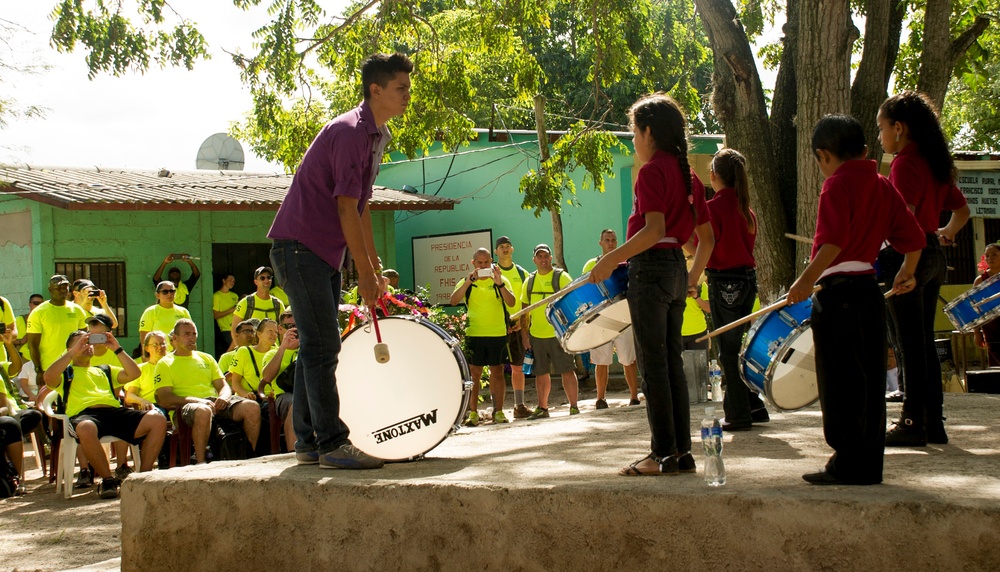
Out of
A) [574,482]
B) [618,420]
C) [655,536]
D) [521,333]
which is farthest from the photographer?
[521,333]

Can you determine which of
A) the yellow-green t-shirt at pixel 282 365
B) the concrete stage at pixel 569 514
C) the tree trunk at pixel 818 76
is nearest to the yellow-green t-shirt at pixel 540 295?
the yellow-green t-shirt at pixel 282 365

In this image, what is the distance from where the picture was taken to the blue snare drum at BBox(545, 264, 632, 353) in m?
5.17

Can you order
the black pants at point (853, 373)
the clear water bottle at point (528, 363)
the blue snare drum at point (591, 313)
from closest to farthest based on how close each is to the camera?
the black pants at point (853, 373) → the blue snare drum at point (591, 313) → the clear water bottle at point (528, 363)

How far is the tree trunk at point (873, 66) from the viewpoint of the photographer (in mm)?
9695

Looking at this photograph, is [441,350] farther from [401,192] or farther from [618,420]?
[401,192]

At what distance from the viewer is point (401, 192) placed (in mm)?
21734

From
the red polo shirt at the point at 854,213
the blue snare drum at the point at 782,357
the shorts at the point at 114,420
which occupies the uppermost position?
the red polo shirt at the point at 854,213

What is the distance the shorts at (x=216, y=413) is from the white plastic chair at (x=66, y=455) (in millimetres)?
578

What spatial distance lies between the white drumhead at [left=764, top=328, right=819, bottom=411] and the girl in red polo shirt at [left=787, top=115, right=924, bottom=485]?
116 cm

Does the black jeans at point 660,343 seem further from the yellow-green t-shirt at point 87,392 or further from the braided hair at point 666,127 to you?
the yellow-green t-shirt at point 87,392

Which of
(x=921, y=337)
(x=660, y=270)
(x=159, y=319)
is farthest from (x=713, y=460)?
(x=159, y=319)

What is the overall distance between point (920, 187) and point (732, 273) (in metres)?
1.40

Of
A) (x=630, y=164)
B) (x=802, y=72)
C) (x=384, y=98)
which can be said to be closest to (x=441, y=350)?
(x=384, y=98)

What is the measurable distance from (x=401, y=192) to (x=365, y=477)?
17179mm
